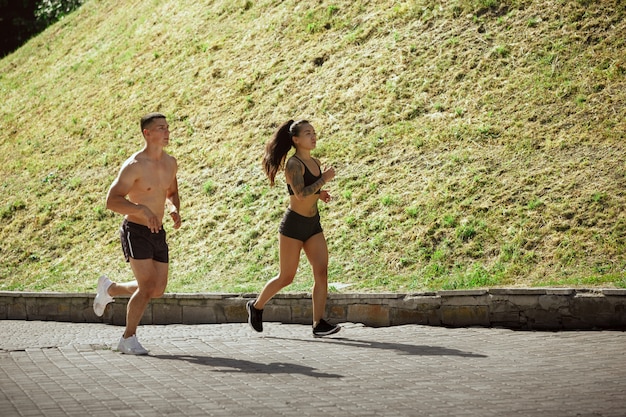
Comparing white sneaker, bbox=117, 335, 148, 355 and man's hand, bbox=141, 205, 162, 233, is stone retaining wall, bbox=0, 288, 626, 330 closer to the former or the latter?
white sneaker, bbox=117, 335, 148, 355

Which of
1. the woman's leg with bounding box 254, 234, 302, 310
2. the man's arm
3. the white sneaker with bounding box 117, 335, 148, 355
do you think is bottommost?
the white sneaker with bounding box 117, 335, 148, 355

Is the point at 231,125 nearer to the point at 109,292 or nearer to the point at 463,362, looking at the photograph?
the point at 109,292

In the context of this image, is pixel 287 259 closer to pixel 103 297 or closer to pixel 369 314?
pixel 369 314

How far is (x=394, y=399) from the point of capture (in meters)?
6.63

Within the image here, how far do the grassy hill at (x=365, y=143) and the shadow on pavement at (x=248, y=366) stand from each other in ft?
14.1

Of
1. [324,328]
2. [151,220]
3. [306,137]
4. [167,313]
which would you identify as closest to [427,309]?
[324,328]

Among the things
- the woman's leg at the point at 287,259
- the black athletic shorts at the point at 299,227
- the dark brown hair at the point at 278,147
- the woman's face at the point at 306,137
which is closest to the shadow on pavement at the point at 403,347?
the woman's leg at the point at 287,259

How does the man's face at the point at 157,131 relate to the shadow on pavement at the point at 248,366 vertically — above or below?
above

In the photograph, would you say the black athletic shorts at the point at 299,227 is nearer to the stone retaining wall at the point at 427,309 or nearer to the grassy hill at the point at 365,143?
the stone retaining wall at the point at 427,309

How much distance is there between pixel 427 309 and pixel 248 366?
120 inches

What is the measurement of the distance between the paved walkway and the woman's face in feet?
6.30

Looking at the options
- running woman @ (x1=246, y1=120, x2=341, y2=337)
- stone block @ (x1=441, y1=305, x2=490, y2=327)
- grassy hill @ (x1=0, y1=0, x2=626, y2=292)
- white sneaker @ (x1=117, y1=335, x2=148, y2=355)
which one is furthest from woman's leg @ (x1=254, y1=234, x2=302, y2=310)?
grassy hill @ (x1=0, y1=0, x2=626, y2=292)

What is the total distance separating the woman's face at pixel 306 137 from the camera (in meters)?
9.72

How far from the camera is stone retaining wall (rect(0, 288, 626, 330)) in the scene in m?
9.80
